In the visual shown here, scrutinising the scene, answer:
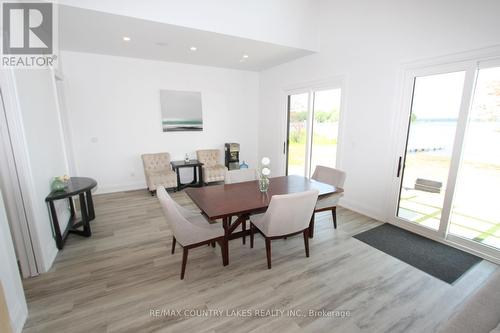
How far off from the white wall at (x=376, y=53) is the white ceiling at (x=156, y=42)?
697mm

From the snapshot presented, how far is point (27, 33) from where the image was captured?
269cm

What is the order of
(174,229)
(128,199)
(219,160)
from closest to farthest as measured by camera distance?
(174,229), (128,199), (219,160)

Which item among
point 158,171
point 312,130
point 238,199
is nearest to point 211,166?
point 158,171

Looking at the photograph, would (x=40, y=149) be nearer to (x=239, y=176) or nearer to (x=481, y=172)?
(x=239, y=176)

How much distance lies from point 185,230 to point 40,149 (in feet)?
6.80

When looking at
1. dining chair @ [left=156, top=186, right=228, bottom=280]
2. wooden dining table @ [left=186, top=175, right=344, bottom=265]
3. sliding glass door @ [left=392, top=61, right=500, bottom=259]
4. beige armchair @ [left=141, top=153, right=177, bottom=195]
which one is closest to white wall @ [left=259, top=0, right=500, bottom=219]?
sliding glass door @ [left=392, top=61, right=500, bottom=259]

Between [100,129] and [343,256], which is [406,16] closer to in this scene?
[343,256]

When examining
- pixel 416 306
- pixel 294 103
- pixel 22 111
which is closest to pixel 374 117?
pixel 294 103

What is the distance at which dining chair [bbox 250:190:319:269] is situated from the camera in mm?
2092

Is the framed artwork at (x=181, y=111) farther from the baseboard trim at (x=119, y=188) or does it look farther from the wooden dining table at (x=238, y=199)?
the wooden dining table at (x=238, y=199)

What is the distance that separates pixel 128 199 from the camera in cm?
445

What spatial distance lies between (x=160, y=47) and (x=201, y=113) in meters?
1.82

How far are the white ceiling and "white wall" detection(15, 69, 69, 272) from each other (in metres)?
0.80

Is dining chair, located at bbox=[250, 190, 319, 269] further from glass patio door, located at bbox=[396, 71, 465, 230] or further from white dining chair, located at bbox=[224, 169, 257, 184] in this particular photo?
glass patio door, located at bbox=[396, 71, 465, 230]
